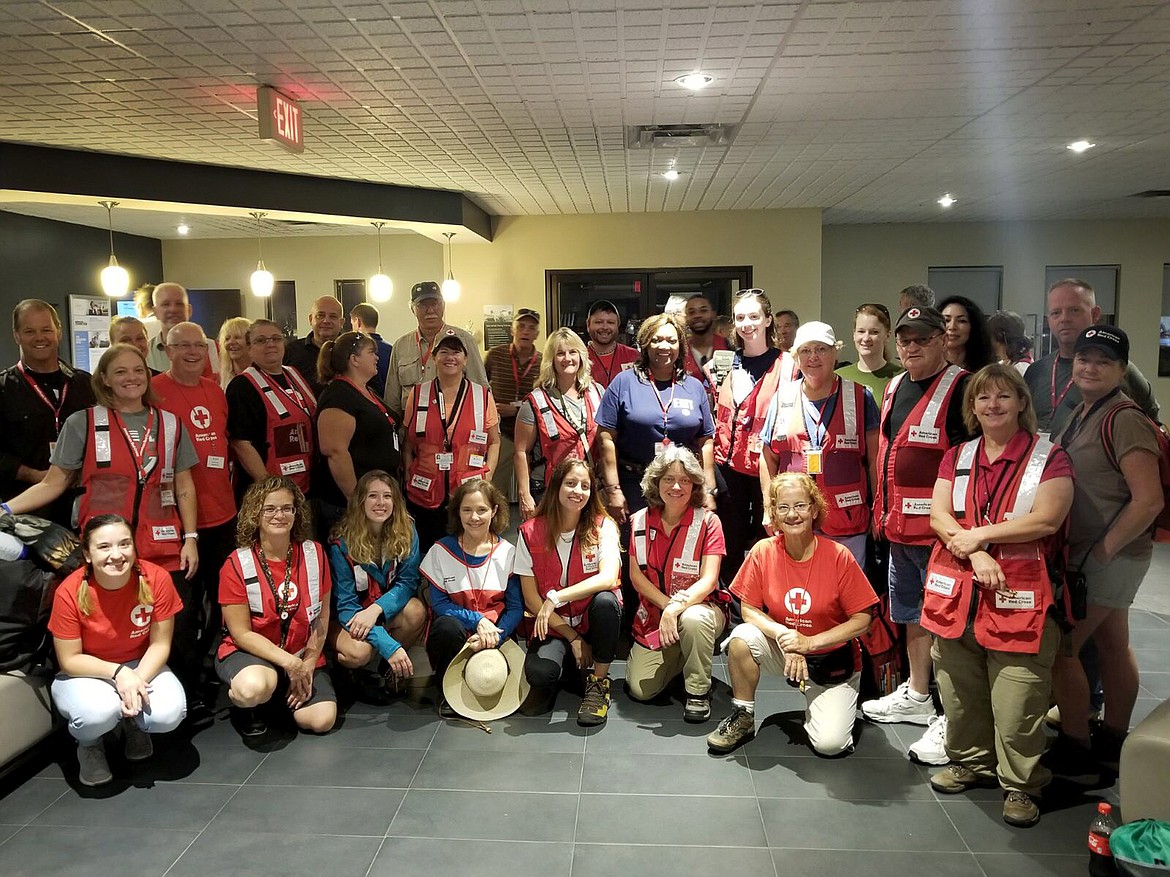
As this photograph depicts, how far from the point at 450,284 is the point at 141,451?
5950 millimetres

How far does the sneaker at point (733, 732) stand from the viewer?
292 cm

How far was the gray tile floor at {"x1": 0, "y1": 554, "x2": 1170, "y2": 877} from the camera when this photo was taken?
229 cm

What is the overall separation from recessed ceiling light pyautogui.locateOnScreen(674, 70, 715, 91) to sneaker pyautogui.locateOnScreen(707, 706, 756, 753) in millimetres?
3035

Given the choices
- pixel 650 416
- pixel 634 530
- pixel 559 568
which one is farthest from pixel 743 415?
pixel 559 568

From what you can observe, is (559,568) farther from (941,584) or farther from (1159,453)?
(1159,453)

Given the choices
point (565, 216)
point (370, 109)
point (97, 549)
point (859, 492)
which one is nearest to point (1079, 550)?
point (859, 492)

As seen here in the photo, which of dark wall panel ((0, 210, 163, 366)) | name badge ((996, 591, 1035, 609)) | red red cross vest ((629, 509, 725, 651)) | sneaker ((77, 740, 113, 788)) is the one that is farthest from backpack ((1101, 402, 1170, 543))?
dark wall panel ((0, 210, 163, 366))

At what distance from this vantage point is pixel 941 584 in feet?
8.52

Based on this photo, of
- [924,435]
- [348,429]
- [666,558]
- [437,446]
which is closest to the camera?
[924,435]

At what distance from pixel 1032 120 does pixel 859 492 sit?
3.29 meters

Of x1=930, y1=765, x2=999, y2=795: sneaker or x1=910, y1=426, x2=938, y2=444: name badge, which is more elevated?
x1=910, y1=426, x2=938, y2=444: name badge

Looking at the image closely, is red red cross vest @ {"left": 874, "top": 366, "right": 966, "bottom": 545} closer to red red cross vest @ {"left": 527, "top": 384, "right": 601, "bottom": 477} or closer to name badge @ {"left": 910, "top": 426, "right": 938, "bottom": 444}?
name badge @ {"left": 910, "top": 426, "right": 938, "bottom": 444}

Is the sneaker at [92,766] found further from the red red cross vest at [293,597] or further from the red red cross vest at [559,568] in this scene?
the red red cross vest at [559,568]

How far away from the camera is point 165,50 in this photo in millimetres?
3490
